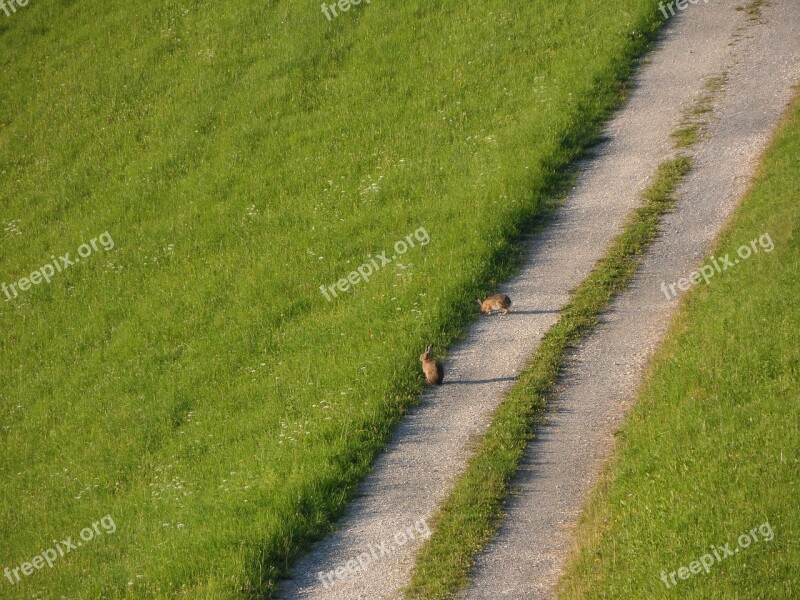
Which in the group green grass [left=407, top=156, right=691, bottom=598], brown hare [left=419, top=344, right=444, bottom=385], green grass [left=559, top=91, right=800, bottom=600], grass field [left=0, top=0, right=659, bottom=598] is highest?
grass field [left=0, top=0, right=659, bottom=598]

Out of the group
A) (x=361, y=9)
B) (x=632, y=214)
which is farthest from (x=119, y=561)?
(x=361, y=9)

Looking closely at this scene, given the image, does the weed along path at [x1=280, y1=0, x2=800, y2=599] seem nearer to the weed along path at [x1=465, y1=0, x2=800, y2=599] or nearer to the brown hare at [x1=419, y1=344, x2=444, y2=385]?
the weed along path at [x1=465, y1=0, x2=800, y2=599]

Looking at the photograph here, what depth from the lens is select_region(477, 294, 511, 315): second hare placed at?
1795cm

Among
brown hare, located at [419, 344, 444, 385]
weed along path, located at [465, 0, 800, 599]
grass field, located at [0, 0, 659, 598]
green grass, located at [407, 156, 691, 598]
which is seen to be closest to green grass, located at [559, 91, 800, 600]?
weed along path, located at [465, 0, 800, 599]

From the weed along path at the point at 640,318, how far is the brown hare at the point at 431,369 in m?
2.00

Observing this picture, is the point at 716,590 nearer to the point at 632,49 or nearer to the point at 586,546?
the point at 586,546

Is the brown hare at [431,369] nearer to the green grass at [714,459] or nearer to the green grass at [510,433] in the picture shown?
the green grass at [510,433]

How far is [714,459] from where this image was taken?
41.7 feet

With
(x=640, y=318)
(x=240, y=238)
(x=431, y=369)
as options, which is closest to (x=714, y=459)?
(x=640, y=318)

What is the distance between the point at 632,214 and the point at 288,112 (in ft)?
40.7

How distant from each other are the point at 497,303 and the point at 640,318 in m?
2.57

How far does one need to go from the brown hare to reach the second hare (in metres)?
1.90

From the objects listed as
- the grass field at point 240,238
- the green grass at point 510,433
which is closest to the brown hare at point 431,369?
the grass field at point 240,238

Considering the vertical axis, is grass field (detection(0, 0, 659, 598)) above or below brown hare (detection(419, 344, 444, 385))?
above
